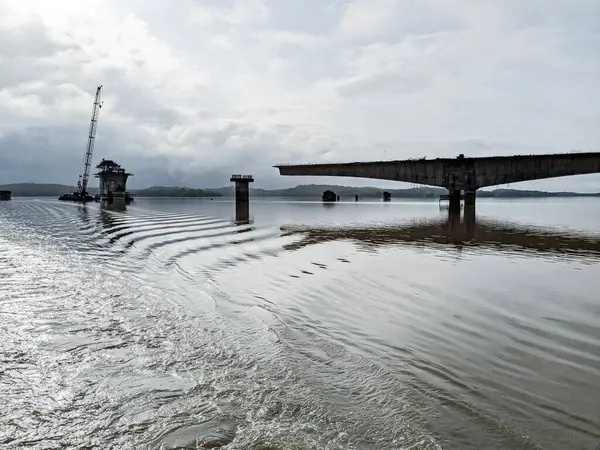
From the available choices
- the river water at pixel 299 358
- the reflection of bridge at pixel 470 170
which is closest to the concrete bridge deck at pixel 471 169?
the reflection of bridge at pixel 470 170

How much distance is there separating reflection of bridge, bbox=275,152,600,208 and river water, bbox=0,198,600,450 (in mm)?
48468

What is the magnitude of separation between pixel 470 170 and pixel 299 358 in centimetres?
6210

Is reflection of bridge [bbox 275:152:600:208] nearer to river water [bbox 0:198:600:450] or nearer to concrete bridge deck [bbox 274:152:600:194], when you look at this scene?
concrete bridge deck [bbox 274:152:600:194]

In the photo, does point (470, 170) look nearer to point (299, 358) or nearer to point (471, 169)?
point (471, 169)

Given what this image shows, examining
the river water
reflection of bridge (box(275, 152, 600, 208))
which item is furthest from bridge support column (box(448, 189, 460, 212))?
the river water

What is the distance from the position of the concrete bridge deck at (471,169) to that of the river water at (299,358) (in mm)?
48462

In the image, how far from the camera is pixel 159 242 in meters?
22.6

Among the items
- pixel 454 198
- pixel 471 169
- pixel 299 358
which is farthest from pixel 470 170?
pixel 299 358

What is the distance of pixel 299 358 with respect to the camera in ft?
21.3

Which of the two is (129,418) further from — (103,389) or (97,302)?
(97,302)

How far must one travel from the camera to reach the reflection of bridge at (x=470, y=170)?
54.5 metres

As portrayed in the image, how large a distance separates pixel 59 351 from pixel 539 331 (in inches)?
324

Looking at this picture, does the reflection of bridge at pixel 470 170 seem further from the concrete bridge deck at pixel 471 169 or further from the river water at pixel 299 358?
the river water at pixel 299 358

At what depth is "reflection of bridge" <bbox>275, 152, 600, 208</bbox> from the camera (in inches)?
2147
